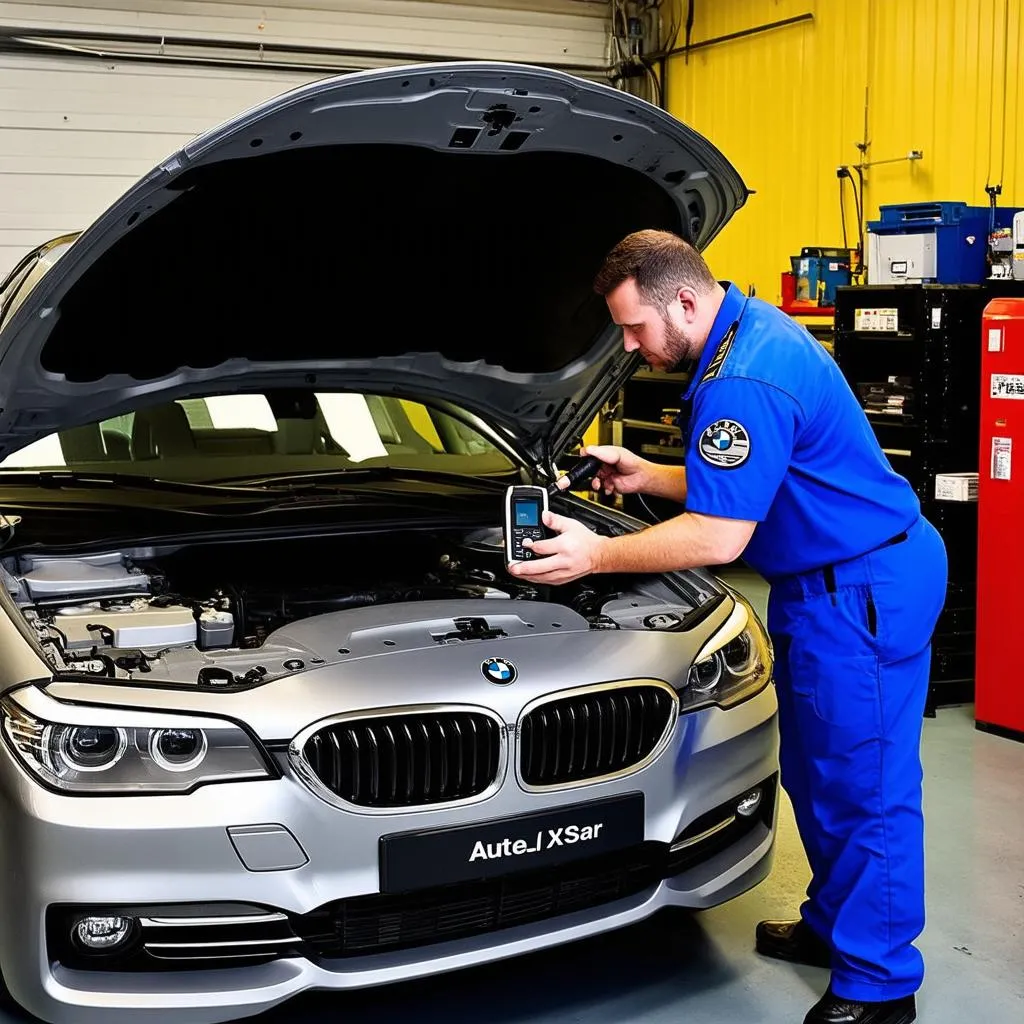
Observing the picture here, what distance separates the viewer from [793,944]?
111 inches

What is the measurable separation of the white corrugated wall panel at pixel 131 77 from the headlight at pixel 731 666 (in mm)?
6316

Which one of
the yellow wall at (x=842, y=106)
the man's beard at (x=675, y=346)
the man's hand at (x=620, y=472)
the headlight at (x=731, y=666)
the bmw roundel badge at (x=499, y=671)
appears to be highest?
the yellow wall at (x=842, y=106)

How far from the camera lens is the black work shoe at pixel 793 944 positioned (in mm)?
2807

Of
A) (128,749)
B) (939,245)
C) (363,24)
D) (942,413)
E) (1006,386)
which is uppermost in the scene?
(363,24)

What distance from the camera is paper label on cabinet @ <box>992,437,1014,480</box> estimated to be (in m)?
4.47

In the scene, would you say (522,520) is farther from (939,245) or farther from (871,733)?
(939,245)

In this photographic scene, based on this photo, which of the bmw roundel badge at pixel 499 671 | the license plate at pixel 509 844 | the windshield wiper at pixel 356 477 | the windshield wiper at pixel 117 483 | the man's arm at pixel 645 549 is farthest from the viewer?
the windshield wiper at pixel 356 477

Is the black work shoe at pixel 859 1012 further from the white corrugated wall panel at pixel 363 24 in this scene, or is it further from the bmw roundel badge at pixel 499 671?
the white corrugated wall panel at pixel 363 24

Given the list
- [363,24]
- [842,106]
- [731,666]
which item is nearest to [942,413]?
[731,666]

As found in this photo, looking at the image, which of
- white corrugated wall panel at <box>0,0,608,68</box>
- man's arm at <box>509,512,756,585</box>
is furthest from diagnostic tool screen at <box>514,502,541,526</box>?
white corrugated wall panel at <box>0,0,608,68</box>

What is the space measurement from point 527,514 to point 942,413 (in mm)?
2759

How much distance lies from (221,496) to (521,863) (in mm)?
1432

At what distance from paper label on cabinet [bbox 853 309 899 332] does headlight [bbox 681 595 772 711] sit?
2.64 metres

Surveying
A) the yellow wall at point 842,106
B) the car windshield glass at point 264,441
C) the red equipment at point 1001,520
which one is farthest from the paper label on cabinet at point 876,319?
the car windshield glass at point 264,441
